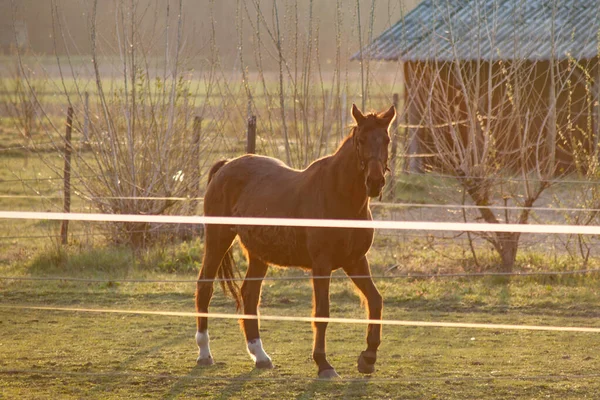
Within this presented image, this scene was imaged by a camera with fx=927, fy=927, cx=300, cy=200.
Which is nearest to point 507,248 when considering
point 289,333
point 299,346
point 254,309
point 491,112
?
point 491,112

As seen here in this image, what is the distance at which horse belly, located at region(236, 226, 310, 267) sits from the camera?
6461mm

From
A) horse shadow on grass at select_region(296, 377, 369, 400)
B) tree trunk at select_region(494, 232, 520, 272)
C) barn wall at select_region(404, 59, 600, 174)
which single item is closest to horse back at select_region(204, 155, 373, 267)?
horse shadow on grass at select_region(296, 377, 369, 400)

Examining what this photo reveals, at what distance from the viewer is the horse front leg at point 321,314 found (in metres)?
6.12

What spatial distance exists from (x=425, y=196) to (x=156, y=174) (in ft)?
21.9

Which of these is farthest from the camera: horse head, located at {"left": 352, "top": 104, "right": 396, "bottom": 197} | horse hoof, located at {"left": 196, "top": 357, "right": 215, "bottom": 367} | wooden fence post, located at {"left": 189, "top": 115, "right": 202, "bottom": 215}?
wooden fence post, located at {"left": 189, "top": 115, "right": 202, "bottom": 215}

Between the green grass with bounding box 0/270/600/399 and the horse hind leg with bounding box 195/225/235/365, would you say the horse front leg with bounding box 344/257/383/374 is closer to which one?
the green grass with bounding box 0/270/600/399

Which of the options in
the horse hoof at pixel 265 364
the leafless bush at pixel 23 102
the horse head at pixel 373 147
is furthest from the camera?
the leafless bush at pixel 23 102

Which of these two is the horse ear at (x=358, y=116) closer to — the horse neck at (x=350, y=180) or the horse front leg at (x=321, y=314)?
the horse neck at (x=350, y=180)

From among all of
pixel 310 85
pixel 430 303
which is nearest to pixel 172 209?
pixel 310 85

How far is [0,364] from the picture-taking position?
6543mm

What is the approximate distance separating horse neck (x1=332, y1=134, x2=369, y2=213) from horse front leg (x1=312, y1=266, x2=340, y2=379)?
481 millimetres

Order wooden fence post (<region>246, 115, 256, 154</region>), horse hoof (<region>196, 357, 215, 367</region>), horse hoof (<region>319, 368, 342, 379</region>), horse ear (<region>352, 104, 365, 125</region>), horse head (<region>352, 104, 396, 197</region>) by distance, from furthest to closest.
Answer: wooden fence post (<region>246, 115, 256, 154</region>) → horse hoof (<region>196, 357, 215, 367</region>) → horse hoof (<region>319, 368, 342, 379</region>) → horse ear (<region>352, 104, 365, 125</region>) → horse head (<region>352, 104, 396, 197</region>)

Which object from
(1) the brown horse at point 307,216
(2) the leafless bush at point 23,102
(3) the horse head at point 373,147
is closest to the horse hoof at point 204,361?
(1) the brown horse at point 307,216

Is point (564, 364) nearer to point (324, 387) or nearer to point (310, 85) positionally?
point (324, 387)
